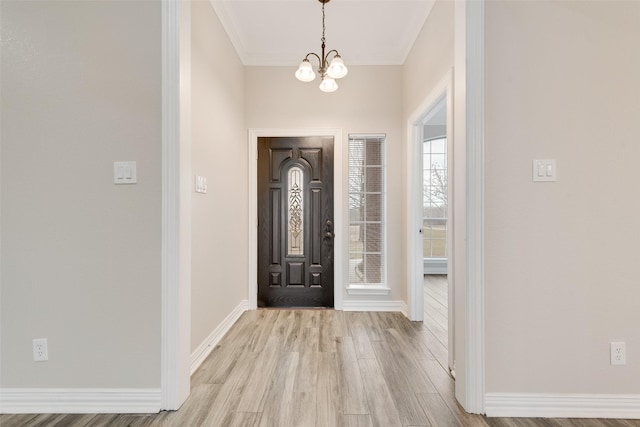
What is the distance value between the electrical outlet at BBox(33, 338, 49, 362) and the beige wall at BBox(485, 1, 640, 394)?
2435mm

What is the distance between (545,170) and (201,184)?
7.32 ft

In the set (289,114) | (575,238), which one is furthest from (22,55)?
(575,238)

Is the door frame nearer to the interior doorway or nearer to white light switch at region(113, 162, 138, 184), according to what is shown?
the interior doorway

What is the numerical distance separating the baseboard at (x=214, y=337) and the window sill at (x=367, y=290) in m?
1.23

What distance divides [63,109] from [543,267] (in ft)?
9.16

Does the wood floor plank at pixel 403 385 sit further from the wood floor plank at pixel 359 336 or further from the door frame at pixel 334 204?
the door frame at pixel 334 204

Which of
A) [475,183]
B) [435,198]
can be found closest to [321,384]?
[475,183]

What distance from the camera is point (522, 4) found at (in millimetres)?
1671

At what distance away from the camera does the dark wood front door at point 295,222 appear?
3588 mm

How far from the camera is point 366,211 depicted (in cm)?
362

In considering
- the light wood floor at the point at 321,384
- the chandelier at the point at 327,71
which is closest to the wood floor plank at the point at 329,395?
the light wood floor at the point at 321,384

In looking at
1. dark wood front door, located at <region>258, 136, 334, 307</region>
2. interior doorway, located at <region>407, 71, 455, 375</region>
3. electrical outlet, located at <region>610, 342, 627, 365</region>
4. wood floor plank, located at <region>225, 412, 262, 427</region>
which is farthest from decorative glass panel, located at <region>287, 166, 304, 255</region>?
electrical outlet, located at <region>610, 342, 627, 365</region>

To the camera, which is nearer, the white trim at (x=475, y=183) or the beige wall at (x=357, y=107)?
the white trim at (x=475, y=183)

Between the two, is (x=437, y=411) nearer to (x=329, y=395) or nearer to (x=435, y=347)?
(x=329, y=395)
